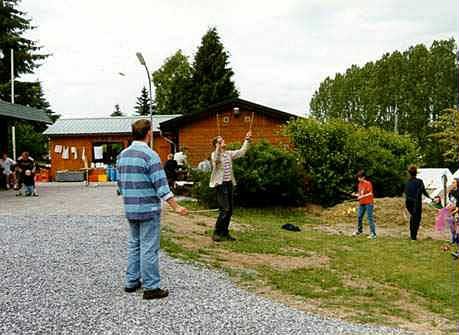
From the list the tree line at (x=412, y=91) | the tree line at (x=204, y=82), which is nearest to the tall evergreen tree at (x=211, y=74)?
the tree line at (x=204, y=82)

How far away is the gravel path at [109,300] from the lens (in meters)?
4.41

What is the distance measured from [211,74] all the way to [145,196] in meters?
44.8

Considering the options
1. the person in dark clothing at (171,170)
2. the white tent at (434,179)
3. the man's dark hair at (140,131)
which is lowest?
the white tent at (434,179)

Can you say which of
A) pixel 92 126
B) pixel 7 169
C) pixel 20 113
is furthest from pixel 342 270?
pixel 92 126

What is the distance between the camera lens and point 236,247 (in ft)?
28.6

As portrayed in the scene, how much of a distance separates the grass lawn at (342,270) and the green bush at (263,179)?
11.3ft

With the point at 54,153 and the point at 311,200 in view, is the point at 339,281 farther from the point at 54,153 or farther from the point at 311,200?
the point at 54,153

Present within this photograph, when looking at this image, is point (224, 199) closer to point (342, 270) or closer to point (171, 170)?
point (342, 270)

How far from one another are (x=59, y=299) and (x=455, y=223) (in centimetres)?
699

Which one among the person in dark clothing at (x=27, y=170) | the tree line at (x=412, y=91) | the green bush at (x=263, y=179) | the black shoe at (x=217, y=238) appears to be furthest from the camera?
the tree line at (x=412, y=91)

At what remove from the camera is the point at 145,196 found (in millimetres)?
5055

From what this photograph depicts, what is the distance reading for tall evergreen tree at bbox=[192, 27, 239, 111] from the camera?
155ft

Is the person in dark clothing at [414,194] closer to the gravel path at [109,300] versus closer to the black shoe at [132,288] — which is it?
the gravel path at [109,300]

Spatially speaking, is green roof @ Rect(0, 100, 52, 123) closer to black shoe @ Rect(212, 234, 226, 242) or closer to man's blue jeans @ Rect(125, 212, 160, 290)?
black shoe @ Rect(212, 234, 226, 242)
